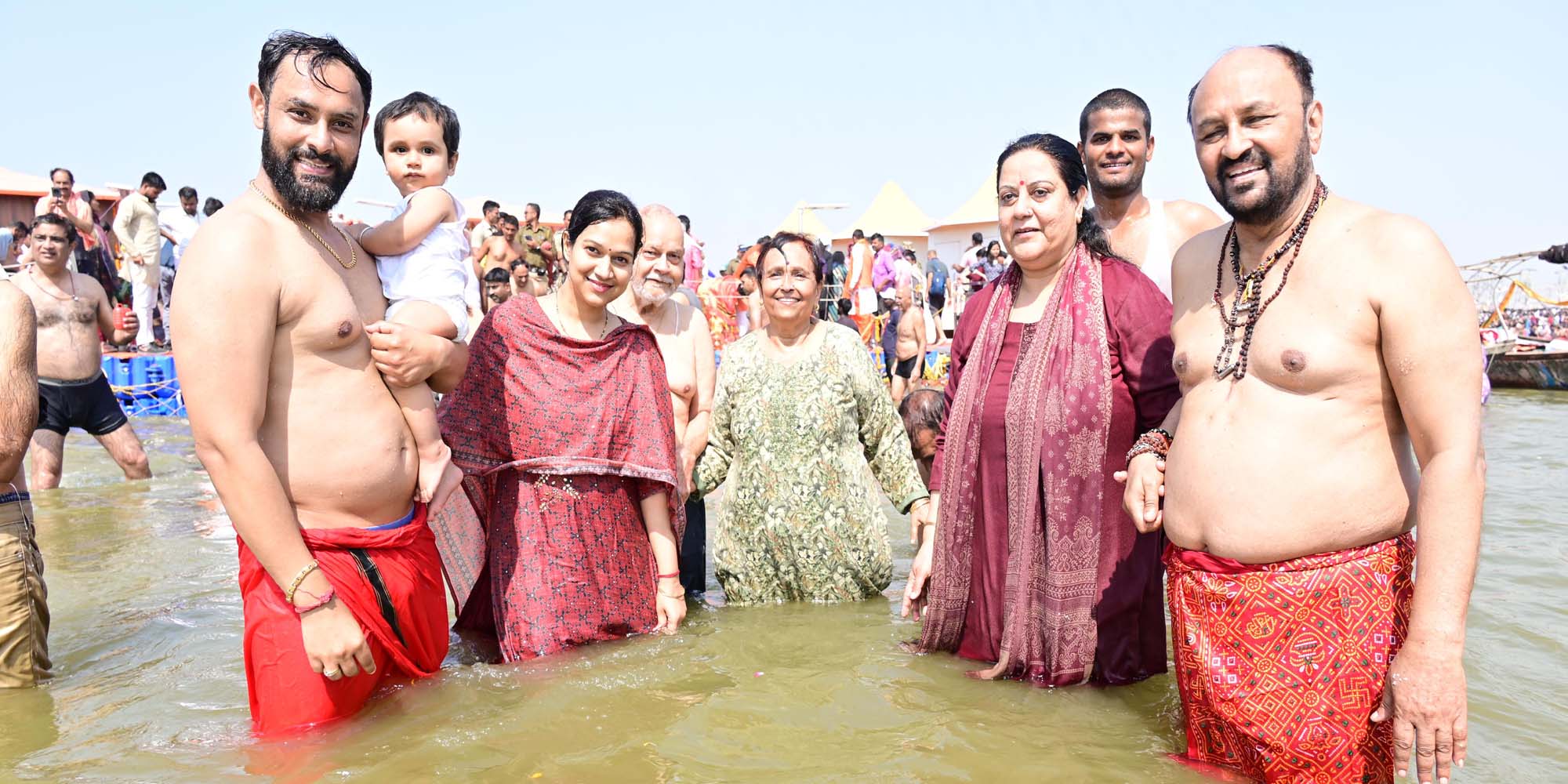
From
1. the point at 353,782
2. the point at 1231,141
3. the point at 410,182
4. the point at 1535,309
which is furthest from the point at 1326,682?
the point at 1535,309

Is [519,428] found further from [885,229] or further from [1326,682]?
[885,229]

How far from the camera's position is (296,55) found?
2.71m

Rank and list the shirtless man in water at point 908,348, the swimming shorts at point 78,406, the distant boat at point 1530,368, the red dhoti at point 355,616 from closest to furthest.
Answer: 1. the red dhoti at point 355,616
2. the swimming shorts at point 78,406
3. the shirtless man in water at point 908,348
4. the distant boat at point 1530,368

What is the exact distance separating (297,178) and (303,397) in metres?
0.61

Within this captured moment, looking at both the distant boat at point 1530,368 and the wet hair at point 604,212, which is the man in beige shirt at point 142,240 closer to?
the wet hair at point 604,212

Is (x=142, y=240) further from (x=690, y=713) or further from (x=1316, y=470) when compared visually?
(x=1316, y=470)

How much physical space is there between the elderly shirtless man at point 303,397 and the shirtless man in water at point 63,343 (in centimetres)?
534

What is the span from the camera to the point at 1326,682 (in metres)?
2.41

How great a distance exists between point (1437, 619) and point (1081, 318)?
1.43 metres

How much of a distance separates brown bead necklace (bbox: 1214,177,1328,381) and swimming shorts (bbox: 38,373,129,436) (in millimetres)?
7501

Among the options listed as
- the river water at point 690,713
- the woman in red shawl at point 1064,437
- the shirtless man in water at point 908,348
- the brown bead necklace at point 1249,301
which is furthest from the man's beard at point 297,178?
the shirtless man in water at point 908,348

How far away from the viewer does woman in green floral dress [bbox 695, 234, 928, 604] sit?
166 inches

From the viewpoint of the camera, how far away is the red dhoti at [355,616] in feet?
8.98

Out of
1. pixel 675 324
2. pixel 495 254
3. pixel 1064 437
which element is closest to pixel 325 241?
pixel 675 324
